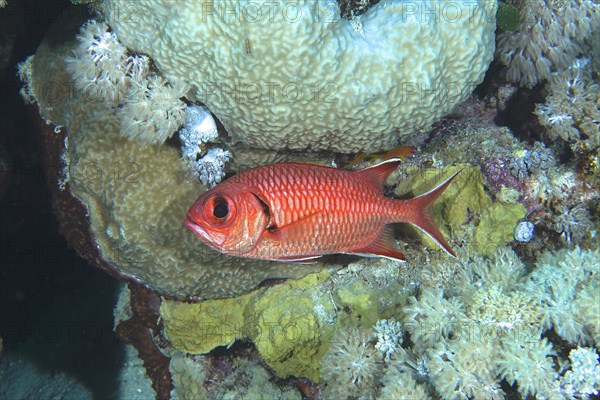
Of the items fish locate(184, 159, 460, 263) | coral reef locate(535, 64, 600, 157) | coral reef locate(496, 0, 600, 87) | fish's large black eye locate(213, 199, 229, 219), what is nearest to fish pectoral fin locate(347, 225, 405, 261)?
fish locate(184, 159, 460, 263)

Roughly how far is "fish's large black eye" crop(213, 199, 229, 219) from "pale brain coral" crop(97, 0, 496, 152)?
0.88 m

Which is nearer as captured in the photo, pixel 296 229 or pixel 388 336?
pixel 296 229

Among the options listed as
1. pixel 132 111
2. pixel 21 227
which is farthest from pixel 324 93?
pixel 21 227

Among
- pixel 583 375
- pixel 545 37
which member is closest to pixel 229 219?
pixel 583 375

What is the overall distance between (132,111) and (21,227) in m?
4.90

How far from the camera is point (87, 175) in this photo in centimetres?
354

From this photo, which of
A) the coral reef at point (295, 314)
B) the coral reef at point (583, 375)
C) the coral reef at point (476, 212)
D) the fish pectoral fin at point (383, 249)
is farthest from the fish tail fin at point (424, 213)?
the coral reef at point (583, 375)

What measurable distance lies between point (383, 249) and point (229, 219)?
1.28 metres

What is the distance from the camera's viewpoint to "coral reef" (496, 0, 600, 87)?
142 inches

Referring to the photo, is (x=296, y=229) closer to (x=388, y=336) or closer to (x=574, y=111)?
(x=388, y=336)

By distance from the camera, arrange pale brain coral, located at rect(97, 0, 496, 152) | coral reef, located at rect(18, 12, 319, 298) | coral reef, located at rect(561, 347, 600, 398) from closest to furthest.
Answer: coral reef, located at rect(561, 347, 600, 398)
pale brain coral, located at rect(97, 0, 496, 152)
coral reef, located at rect(18, 12, 319, 298)

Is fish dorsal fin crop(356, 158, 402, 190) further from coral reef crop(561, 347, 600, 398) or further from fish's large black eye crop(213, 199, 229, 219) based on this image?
coral reef crop(561, 347, 600, 398)

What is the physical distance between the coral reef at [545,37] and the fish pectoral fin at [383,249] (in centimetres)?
235

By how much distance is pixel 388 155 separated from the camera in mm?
3660
